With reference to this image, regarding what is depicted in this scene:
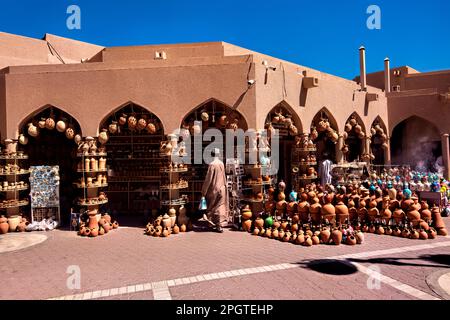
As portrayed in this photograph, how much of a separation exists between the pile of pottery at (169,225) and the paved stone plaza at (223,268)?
42cm

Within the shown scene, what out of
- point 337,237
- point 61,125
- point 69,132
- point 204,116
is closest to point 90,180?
point 69,132

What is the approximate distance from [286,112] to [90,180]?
723 cm

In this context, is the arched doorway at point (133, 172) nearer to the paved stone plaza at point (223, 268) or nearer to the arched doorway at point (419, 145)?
the paved stone plaza at point (223, 268)

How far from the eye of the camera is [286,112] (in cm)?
1131

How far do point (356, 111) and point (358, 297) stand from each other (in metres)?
10.7

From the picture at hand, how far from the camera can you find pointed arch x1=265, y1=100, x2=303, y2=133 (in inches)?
424

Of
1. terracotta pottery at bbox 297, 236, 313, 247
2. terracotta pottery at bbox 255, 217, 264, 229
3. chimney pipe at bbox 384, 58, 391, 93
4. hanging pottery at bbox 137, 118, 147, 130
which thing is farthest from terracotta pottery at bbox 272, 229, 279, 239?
chimney pipe at bbox 384, 58, 391, 93

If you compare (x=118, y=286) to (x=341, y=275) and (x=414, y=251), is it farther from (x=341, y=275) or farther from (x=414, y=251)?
(x=414, y=251)

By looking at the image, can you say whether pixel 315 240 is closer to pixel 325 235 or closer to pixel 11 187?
pixel 325 235

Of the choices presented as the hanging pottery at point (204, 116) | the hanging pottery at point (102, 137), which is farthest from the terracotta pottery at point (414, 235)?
the hanging pottery at point (102, 137)

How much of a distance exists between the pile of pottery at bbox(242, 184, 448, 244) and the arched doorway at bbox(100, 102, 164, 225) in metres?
4.48

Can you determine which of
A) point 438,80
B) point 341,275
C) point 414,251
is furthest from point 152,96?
point 438,80

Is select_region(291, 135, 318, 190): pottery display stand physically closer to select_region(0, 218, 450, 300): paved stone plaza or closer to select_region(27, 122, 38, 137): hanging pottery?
select_region(0, 218, 450, 300): paved stone plaza

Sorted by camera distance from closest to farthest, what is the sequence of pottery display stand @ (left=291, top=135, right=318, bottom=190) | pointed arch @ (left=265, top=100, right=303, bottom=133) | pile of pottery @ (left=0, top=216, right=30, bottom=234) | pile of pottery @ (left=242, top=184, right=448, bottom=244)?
pile of pottery @ (left=242, top=184, right=448, bottom=244) → pile of pottery @ (left=0, top=216, right=30, bottom=234) → pointed arch @ (left=265, top=100, right=303, bottom=133) → pottery display stand @ (left=291, top=135, right=318, bottom=190)
